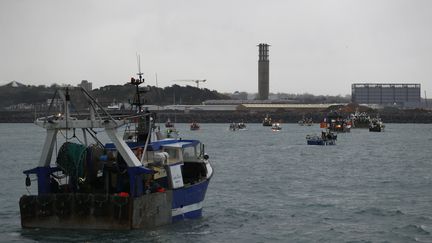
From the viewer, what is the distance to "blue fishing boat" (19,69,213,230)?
85.6 ft

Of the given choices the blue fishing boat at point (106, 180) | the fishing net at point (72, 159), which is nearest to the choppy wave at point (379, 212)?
the blue fishing boat at point (106, 180)

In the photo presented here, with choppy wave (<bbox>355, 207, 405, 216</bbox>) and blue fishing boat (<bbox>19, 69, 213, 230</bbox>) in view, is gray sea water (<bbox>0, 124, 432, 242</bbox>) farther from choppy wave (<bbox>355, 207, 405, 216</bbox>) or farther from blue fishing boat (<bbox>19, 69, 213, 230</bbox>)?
blue fishing boat (<bbox>19, 69, 213, 230</bbox>)

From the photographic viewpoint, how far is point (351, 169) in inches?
2388

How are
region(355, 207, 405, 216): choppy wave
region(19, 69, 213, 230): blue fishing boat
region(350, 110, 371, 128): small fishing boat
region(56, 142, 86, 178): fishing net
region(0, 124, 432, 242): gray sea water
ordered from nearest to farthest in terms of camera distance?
1. region(19, 69, 213, 230): blue fishing boat
2. region(56, 142, 86, 178): fishing net
3. region(0, 124, 432, 242): gray sea water
4. region(355, 207, 405, 216): choppy wave
5. region(350, 110, 371, 128): small fishing boat

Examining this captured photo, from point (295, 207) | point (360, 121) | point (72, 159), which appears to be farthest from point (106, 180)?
point (360, 121)

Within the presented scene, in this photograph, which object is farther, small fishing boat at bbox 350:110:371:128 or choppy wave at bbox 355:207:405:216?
small fishing boat at bbox 350:110:371:128

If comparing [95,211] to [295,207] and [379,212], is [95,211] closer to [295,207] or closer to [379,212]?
[295,207]

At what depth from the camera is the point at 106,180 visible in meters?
27.7

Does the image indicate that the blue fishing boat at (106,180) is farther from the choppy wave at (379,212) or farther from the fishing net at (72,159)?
the choppy wave at (379,212)

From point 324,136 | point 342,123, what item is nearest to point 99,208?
point 324,136

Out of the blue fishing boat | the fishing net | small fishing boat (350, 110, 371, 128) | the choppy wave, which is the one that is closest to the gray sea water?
the choppy wave

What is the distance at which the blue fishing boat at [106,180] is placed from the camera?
1027 inches

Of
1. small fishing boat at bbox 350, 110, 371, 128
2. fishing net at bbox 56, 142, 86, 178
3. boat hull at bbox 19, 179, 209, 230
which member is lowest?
small fishing boat at bbox 350, 110, 371, 128

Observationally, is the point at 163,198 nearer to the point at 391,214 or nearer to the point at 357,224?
the point at 357,224
